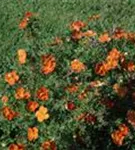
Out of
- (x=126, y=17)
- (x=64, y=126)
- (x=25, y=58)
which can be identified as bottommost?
(x=126, y=17)

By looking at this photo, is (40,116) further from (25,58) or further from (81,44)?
(81,44)

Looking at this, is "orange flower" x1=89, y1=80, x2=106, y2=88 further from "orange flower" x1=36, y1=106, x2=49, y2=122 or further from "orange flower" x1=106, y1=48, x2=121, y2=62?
"orange flower" x1=36, y1=106, x2=49, y2=122

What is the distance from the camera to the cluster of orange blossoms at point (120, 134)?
4109 mm

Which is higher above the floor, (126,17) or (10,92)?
(10,92)

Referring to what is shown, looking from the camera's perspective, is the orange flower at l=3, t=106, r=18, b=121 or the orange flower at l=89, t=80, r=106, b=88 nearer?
the orange flower at l=3, t=106, r=18, b=121

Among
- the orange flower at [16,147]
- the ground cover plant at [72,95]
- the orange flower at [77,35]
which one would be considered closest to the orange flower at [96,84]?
the ground cover plant at [72,95]

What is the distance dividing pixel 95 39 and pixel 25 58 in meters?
0.68

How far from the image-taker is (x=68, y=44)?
473cm

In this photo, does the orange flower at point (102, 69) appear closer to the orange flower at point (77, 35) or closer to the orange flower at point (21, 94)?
the orange flower at point (77, 35)

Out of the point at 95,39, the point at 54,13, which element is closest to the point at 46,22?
the point at 54,13

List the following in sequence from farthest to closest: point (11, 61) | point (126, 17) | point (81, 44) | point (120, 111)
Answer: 1. point (126, 17)
2. point (11, 61)
3. point (81, 44)
4. point (120, 111)

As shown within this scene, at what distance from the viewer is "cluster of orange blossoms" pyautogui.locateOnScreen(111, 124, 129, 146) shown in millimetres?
4109

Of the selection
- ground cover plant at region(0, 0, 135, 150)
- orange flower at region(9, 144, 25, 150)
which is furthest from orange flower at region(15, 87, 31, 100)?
orange flower at region(9, 144, 25, 150)

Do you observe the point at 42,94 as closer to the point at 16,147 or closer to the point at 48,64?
the point at 48,64
